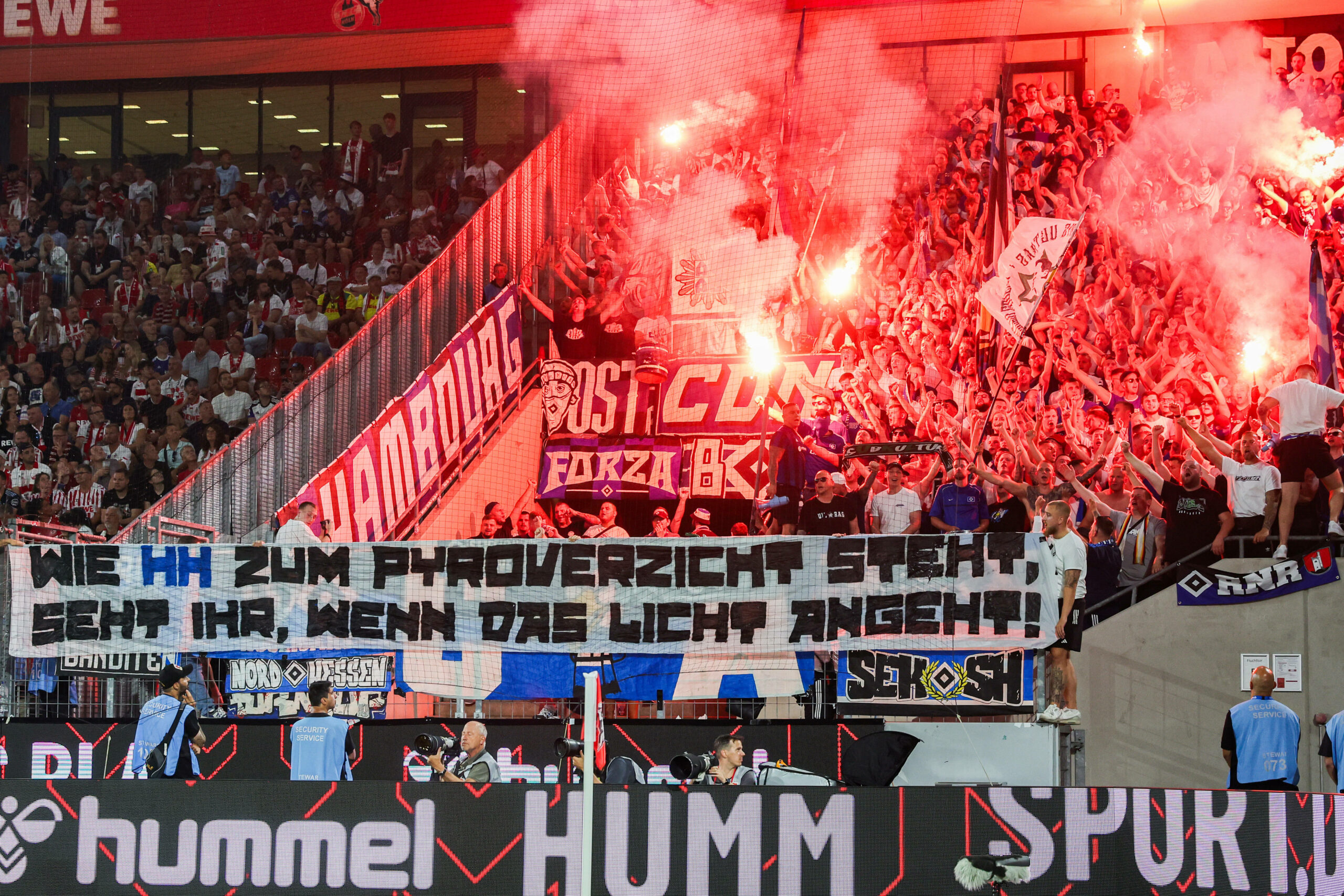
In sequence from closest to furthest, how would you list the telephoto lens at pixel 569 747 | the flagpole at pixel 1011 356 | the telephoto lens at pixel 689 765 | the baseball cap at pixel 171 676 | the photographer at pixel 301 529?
the telephoto lens at pixel 689 765 < the telephoto lens at pixel 569 747 < the baseball cap at pixel 171 676 < the photographer at pixel 301 529 < the flagpole at pixel 1011 356

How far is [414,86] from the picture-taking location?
73.7 feet

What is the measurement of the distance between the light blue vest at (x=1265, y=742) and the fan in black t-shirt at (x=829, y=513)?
3.82 metres

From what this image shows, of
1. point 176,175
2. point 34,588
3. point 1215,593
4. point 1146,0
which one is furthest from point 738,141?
point 34,588

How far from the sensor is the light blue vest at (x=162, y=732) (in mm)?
9102

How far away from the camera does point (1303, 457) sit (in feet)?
38.3

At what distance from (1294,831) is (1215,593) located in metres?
5.16

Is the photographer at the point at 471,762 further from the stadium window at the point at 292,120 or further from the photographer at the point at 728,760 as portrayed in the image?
the stadium window at the point at 292,120

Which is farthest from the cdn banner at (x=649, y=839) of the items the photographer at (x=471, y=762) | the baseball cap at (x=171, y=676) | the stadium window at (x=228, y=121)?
the stadium window at (x=228, y=121)

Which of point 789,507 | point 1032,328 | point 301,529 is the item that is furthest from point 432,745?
A: point 1032,328

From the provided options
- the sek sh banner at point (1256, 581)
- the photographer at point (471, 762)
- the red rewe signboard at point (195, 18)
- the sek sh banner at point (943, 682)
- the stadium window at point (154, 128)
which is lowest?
the photographer at point (471, 762)

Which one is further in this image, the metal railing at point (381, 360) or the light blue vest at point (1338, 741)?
the metal railing at point (381, 360)

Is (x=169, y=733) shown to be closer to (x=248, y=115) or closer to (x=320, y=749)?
(x=320, y=749)

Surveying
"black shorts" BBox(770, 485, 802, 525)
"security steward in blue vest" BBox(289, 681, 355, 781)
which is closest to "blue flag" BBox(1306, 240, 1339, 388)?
"black shorts" BBox(770, 485, 802, 525)

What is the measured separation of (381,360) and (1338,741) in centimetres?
973
